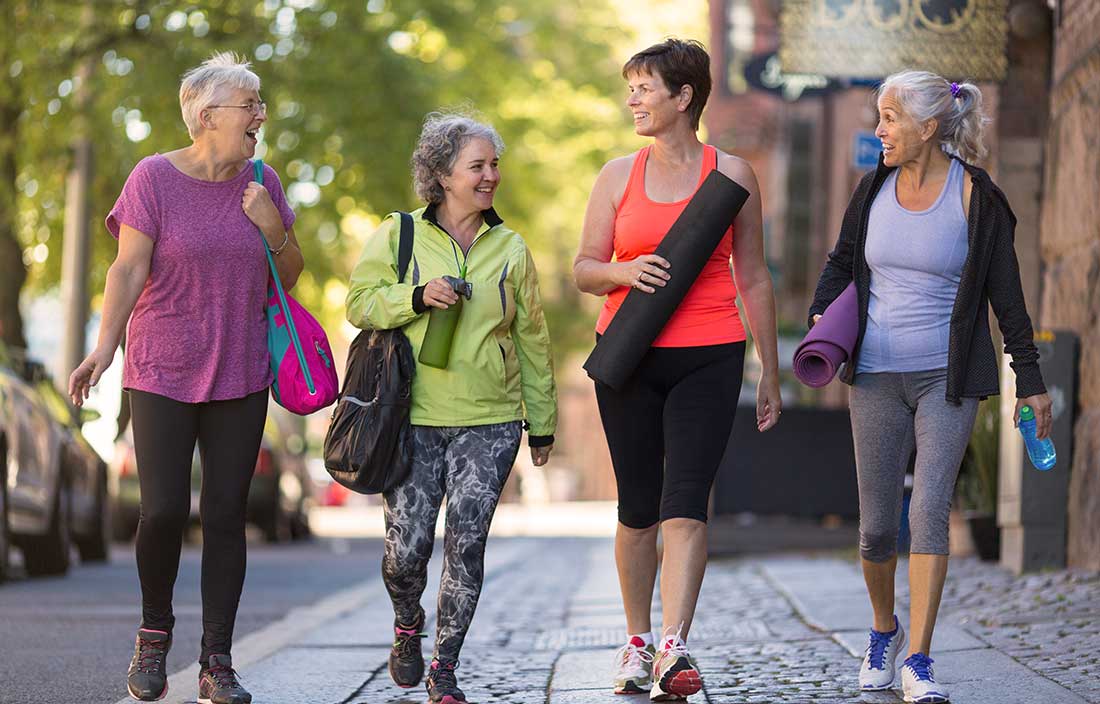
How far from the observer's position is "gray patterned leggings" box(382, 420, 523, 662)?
6.08 m

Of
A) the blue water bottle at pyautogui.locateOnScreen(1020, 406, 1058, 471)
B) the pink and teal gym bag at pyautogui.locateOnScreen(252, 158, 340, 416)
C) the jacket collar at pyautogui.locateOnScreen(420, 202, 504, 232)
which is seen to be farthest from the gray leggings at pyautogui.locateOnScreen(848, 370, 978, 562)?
the pink and teal gym bag at pyautogui.locateOnScreen(252, 158, 340, 416)

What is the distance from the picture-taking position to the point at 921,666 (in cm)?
591

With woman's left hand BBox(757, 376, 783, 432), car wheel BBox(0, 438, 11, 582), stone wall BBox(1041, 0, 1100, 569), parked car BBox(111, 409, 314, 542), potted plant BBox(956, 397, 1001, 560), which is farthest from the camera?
parked car BBox(111, 409, 314, 542)

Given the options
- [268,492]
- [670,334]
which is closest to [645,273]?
[670,334]

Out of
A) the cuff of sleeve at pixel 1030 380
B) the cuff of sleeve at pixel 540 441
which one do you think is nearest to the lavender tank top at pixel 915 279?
the cuff of sleeve at pixel 1030 380

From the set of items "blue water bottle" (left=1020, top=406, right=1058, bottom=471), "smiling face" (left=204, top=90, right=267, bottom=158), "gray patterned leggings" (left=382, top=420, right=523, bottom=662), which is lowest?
"gray patterned leggings" (left=382, top=420, right=523, bottom=662)

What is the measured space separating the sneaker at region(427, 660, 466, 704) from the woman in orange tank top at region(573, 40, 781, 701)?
61 cm

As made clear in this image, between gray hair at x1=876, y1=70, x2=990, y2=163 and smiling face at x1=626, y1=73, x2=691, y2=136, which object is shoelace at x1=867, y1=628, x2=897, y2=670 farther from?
smiling face at x1=626, y1=73, x2=691, y2=136

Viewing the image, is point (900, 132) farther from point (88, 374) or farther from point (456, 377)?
point (88, 374)

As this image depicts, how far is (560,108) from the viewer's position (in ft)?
111

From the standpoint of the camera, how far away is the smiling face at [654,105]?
6.28 metres

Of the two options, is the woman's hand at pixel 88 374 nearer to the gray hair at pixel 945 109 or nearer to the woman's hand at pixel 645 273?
the woman's hand at pixel 645 273

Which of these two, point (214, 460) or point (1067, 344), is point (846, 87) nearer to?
point (1067, 344)

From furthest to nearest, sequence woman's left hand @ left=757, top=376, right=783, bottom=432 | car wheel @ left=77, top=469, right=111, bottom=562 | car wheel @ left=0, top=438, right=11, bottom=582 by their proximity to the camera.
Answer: car wheel @ left=77, top=469, right=111, bottom=562 < car wheel @ left=0, top=438, right=11, bottom=582 < woman's left hand @ left=757, top=376, right=783, bottom=432
